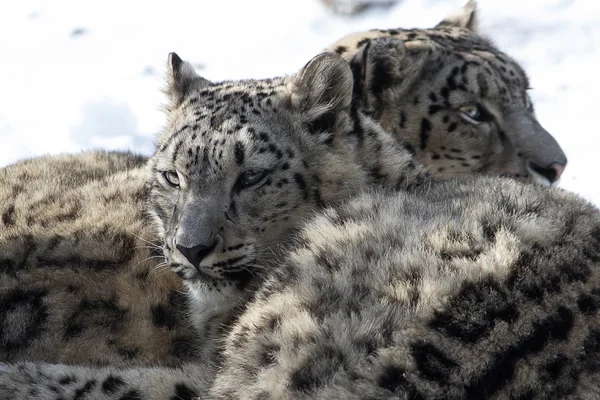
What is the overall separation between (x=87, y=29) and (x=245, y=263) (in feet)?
22.8

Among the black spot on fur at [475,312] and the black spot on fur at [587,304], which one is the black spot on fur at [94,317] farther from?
the black spot on fur at [587,304]

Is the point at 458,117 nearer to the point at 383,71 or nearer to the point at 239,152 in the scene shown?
the point at 383,71

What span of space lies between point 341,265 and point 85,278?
4.94 feet

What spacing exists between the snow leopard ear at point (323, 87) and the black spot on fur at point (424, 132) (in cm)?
156

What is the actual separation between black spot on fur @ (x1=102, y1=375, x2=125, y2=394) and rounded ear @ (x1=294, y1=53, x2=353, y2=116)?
157 centimetres

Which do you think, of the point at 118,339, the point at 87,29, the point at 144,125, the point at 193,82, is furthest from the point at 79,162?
the point at 87,29

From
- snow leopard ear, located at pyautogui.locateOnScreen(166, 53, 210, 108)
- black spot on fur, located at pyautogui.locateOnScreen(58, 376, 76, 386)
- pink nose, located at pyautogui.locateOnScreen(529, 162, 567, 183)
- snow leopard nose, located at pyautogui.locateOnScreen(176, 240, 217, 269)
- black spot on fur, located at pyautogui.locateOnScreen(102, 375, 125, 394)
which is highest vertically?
snow leopard ear, located at pyautogui.locateOnScreen(166, 53, 210, 108)

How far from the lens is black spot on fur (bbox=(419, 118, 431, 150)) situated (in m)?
6.35

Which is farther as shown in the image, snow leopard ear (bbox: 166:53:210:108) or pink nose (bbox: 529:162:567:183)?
pink nose (bbox: 529:162:567:183)

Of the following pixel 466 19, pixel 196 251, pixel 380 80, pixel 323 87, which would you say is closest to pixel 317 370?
pixel 196 251

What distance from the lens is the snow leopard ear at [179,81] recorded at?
17.0 ft

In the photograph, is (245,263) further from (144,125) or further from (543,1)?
(543,1)

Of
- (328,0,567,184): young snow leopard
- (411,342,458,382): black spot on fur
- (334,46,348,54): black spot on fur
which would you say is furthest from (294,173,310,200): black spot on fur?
(334,46,348,54): black spot on fur

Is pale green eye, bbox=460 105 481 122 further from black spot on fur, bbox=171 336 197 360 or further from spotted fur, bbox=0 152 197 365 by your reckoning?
black spot on fur, bbox=171 336 197 360
